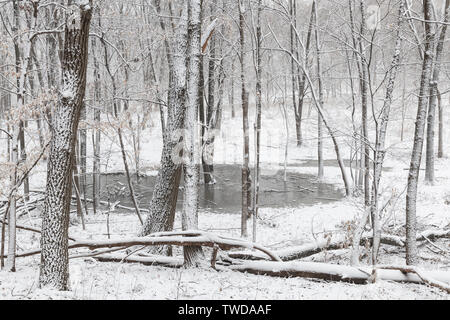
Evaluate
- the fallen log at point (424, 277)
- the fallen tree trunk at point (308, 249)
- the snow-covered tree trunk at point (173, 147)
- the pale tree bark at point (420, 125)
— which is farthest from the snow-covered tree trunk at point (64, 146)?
the pale tree bark at point (420, 125)

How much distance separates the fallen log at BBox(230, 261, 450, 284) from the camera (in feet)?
19.2

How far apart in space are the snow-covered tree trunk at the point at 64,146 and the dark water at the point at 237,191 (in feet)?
33.7

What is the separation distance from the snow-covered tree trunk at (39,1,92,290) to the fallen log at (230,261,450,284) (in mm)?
3182

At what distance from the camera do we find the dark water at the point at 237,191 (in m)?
17.2

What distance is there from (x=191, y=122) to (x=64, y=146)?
8.15 ft

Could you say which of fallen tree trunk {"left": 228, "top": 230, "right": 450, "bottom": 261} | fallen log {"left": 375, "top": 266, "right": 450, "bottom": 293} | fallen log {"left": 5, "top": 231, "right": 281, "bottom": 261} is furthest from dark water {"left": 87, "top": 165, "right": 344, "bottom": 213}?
fallen log {"left": 375, "top": 266, "right": 450, "bottom": 293}

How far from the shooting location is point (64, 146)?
4.91 m

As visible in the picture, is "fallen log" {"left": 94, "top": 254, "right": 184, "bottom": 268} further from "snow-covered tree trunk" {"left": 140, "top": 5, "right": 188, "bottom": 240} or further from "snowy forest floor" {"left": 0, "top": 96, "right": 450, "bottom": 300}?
"snow-covered tree trunk" {"left": 140, "top": 5, "right": 188, "bottom": 240}

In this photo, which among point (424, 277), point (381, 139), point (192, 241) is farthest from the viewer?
point (381, 139)

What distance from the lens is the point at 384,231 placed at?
10.3m

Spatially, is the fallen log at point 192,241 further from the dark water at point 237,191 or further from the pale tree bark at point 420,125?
the dark water at point 237,191

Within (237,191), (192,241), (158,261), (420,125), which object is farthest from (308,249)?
(237,191)

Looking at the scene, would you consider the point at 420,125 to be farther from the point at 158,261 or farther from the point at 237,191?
the point at 237,191
